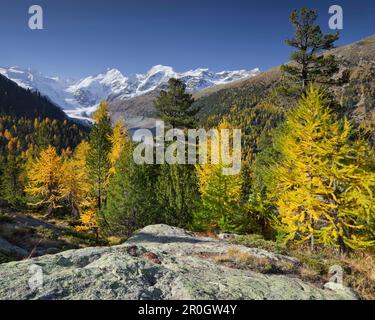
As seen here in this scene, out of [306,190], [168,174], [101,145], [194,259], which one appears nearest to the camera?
[194,259]

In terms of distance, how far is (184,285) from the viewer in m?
6.34

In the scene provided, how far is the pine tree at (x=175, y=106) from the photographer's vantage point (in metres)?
42.1

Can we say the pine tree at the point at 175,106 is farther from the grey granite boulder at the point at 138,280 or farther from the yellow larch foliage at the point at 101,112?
the grey granite boulder at the point at 138,280

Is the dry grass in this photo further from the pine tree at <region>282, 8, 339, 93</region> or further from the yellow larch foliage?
the yellow larch foliage

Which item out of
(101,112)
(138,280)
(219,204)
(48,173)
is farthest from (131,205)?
(101,112)

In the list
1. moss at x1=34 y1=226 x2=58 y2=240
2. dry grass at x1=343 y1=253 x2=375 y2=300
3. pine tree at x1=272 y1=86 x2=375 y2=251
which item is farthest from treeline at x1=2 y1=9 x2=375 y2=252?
moss at x1=34 y1=226 x2=58 y2=240

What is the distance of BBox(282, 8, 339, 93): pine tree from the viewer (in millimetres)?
26703

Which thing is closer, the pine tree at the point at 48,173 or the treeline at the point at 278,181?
the treeline at the point at 278,181

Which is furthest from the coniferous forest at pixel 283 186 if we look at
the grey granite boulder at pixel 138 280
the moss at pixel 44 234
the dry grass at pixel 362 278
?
the moss at pixel 44 234

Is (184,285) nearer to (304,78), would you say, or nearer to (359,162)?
(359,162)

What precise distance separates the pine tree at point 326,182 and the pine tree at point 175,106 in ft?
92.0

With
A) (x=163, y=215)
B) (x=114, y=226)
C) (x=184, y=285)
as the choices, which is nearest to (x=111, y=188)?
(x=114, y=226)

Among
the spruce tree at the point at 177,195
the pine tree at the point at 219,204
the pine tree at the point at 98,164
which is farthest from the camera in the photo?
the pine tree at the point at 98,164
